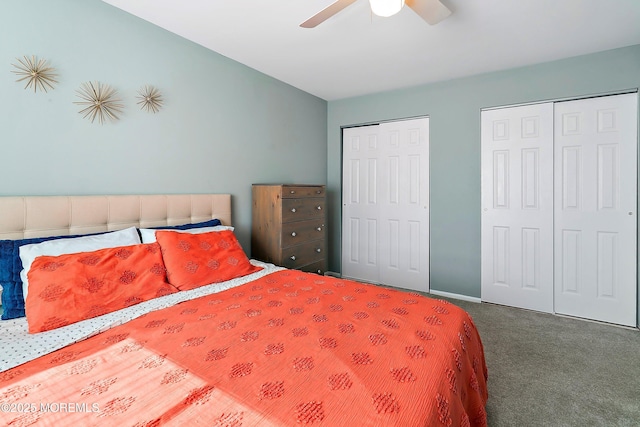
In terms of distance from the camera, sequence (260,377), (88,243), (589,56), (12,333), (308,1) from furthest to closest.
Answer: (589,56)
(308,1)
(88,243)
(12,333)
(260,377)

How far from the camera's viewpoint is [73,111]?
1.84 meters

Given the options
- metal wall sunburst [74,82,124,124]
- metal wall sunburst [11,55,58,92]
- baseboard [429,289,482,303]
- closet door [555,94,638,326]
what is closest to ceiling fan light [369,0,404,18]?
metal wall sunburst [74,82,124,124]

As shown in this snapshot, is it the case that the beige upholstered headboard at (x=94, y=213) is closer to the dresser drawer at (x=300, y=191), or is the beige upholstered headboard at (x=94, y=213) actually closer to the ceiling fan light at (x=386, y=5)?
the dresser drawer at (x=300, y=191)

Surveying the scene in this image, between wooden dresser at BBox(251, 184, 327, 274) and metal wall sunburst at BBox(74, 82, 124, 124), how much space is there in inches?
51.7

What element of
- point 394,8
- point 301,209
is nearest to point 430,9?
point 394,8

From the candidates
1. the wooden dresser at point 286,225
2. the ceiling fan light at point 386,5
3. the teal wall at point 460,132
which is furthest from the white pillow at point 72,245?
the teal wall at point 460,132

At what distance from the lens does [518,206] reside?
3027 mm

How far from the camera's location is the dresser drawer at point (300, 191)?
2854 millimetres

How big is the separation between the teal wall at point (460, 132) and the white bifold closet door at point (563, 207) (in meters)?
0.10

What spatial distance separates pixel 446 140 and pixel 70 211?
341 centimetres

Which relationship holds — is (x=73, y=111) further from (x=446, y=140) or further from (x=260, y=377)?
(x=446, y=140)

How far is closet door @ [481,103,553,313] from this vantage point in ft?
9.54

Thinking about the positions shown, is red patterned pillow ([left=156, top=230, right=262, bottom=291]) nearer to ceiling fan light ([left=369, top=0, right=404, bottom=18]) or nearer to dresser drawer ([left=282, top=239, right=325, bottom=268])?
dresser drawer ([left=282, top=239, right=325, bottom=268])

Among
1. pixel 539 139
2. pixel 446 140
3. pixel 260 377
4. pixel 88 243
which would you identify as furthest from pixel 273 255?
pixel 539 139
